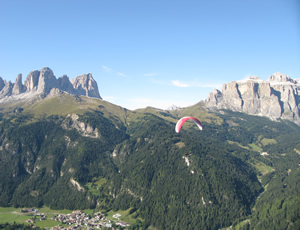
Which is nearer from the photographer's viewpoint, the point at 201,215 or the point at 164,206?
the point at 201,215

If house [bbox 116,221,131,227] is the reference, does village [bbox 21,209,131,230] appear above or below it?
below

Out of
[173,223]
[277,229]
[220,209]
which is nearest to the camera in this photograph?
[277,229]

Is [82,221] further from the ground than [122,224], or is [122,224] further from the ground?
[122,224]

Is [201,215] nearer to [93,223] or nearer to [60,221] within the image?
[93,223]

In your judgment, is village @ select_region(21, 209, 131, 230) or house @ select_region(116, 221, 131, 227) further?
house @ select_region(116, 221, 131, 227)

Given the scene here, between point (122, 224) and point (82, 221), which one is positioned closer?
point (122, 224)

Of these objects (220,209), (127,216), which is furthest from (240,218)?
(127,216)

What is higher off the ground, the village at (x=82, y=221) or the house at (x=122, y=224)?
the house at (x=122, y=224)

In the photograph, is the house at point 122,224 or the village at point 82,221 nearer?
the village at point 82,221
